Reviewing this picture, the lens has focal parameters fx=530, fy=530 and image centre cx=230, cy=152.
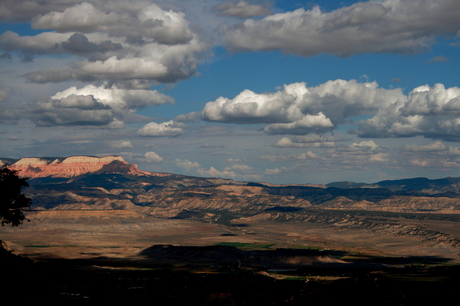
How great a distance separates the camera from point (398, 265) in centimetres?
18450

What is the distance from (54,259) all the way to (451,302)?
13368cm

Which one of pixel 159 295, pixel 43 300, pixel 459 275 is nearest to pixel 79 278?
pixel 159 295

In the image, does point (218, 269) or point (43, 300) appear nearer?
point (43, 300)

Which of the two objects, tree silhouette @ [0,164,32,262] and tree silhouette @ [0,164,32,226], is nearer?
tree silhouette @ [0,164,32,262]

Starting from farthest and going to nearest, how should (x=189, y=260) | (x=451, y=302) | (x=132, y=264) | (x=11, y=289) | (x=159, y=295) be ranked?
(x=189, y=260) → (x=132, y=264) → (x=159, y=295) → (x=451, y=302) → (x=11, y=289)

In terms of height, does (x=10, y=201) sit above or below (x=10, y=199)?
below

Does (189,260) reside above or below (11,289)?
below

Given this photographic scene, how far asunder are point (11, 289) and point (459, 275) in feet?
322

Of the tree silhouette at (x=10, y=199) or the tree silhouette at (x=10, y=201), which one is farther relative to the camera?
the tree silhouette at (x=10, y=199)

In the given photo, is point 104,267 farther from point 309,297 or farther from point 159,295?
point 309,297

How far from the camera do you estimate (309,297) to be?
99125mm

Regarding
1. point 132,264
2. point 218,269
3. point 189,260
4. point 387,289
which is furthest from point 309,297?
point 189,260

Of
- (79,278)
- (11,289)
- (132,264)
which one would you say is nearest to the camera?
(11,289)

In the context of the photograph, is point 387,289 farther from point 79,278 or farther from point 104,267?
point 104,267
